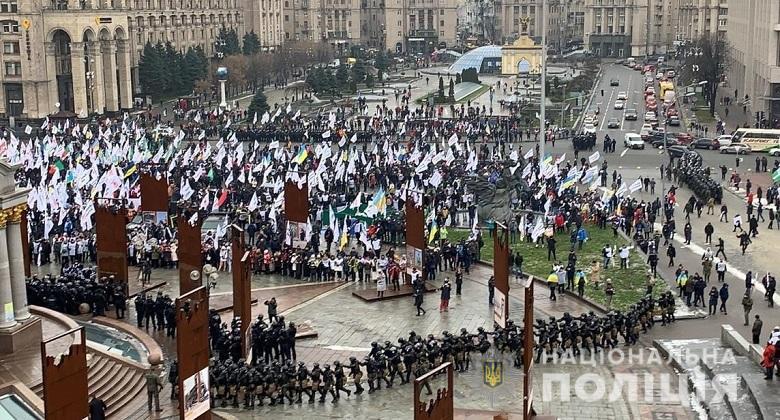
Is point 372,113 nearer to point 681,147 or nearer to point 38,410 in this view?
point 681,147

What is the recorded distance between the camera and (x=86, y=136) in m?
61.6

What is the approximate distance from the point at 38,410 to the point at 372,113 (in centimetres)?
6897

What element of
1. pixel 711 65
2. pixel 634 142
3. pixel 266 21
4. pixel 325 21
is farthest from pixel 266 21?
pixel 634 142

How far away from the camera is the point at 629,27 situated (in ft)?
507

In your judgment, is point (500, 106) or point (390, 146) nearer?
point (390, 146)

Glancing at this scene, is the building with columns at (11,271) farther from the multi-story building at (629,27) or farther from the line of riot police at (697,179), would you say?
the multi-story building at (629,27)

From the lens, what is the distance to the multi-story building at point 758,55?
71.8 meters

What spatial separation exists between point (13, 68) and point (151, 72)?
14.0 metres

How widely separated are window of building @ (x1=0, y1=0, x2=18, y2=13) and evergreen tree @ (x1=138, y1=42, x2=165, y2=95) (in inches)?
575

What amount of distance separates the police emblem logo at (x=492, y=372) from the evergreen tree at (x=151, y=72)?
71.8 m

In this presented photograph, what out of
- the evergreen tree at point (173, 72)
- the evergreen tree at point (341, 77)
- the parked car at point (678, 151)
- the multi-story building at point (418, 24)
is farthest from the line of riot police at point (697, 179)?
the multi-story building at point (418, 24)

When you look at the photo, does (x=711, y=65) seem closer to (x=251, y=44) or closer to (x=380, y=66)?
(x=380, y=66)

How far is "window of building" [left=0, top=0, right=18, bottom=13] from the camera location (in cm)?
8094

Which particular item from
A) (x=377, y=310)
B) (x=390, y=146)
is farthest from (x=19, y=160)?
(x=377, y=310)
